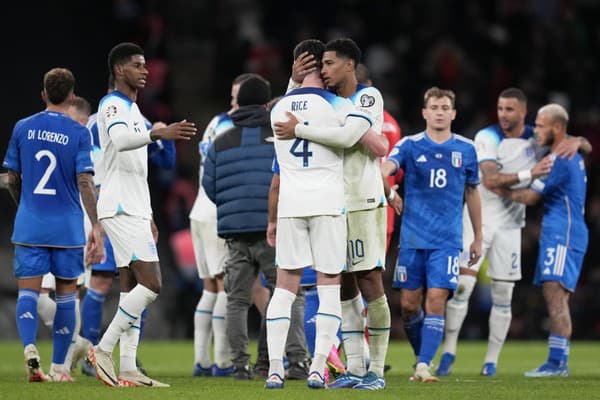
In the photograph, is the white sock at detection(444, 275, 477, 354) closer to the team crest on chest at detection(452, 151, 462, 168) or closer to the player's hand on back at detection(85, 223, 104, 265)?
the team crest on chest at detection(452, 151, 462, 168)

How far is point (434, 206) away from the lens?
437 inches

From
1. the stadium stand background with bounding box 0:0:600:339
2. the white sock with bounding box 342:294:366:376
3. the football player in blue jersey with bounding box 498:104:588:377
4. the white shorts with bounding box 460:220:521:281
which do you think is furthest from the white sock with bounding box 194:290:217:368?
the stadium stand background with bounding box 0:0:600:339

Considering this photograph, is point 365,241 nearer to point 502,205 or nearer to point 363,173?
point 363,173

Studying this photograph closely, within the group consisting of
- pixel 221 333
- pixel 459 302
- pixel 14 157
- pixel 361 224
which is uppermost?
pixel 14 157

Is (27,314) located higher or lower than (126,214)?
lower

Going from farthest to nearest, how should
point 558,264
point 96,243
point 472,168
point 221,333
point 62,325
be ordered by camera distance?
point 558,264, point 221,333, point 472,168, point 62,325, point 96,243

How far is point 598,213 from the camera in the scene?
19.8 m

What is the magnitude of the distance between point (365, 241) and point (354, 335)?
803 millimetres

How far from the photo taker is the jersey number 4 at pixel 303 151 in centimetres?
898

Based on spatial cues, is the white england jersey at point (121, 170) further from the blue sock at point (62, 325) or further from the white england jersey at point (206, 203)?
the white england jersey at point (206, 203)

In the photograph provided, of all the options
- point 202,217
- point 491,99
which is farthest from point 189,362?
point 491,99

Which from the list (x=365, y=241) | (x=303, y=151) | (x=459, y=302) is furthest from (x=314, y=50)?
(x=459, y=302)

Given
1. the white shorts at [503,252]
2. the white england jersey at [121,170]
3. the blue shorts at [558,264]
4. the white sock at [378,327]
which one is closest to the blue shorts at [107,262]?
the white england jersey at [121,170]

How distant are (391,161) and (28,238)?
332 cm
